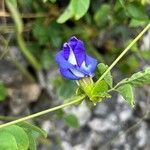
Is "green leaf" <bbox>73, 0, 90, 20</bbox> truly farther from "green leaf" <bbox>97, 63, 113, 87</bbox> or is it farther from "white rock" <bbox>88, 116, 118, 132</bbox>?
"white rock" <bbox>88, 116, 118, 132</bbox>

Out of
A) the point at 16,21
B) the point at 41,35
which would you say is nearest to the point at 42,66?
the point at 41,35

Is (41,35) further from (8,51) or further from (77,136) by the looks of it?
(77,136)

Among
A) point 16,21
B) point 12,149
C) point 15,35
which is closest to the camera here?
point 12,149

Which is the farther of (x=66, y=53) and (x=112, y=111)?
(x=112, y=111)

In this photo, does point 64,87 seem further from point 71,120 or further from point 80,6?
point 80,6

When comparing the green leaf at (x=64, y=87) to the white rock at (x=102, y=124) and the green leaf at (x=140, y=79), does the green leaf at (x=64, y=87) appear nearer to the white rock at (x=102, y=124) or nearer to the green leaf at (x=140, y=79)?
the white rock at (x=102, y=124)

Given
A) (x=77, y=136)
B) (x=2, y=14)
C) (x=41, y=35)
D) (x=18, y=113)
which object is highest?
(x=2, y=14)

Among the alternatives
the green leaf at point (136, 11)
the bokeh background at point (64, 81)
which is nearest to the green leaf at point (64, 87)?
the bokeh background at point (64, 81)

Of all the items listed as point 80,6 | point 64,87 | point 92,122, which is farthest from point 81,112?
point 80,6
